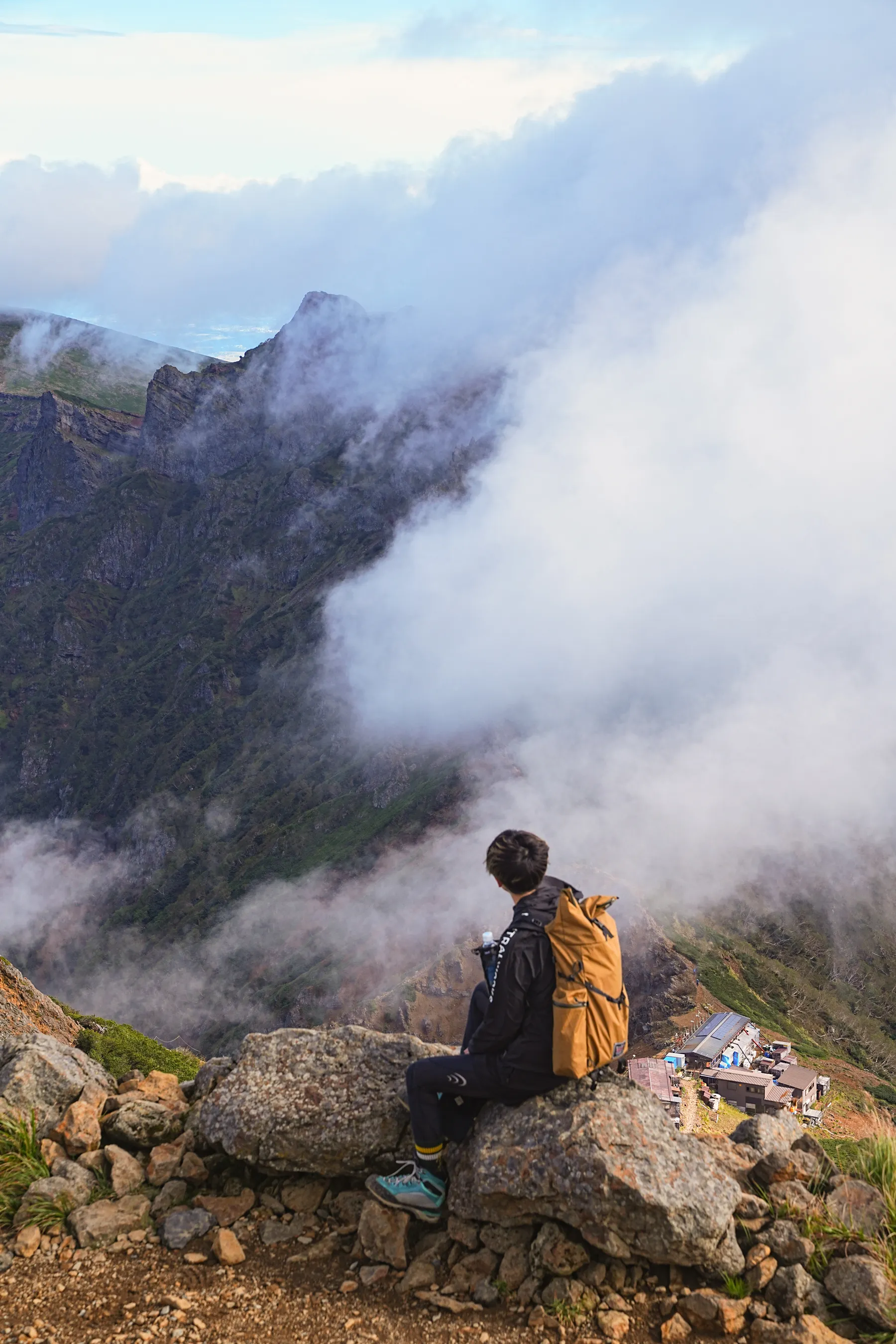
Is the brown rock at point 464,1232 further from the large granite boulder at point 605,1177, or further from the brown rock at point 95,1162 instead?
the brown rock at point 95,1162

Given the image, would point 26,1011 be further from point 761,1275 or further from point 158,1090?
point 761,1275

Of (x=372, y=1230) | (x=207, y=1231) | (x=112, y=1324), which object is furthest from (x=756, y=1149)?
(x=112, y=1324)

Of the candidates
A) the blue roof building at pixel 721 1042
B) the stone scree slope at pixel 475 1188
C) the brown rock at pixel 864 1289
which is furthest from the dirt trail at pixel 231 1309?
the blue roof building at pixel 721 1042

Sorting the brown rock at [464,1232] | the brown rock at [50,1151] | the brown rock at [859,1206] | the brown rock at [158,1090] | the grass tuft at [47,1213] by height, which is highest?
the brown rock at [158,1090]

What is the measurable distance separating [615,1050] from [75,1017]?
2657cm

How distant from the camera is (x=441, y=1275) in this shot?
10719 mm

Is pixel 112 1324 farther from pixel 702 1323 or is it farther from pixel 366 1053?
pixel 702 1323

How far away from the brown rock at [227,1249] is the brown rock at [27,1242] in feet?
7.16

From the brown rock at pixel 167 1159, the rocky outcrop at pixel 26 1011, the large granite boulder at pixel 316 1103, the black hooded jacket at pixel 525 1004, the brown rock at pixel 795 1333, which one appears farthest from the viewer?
the rocky outcrop at pixel 26 1011

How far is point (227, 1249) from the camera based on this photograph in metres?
11.2

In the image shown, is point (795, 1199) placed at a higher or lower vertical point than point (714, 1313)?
higher

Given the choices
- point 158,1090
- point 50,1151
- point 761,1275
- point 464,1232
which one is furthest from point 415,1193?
point 158,1090

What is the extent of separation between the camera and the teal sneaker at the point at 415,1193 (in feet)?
36.7

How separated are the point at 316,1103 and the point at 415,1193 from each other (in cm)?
195
